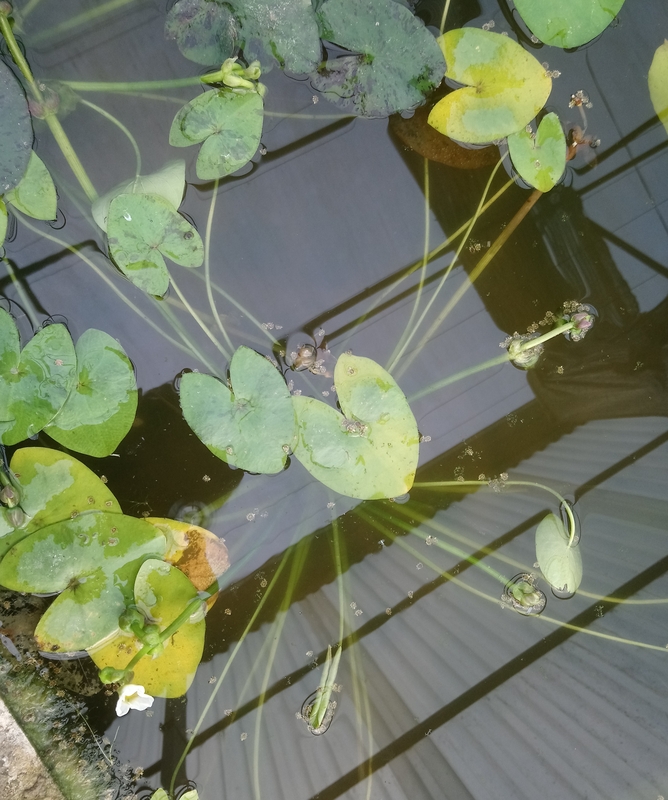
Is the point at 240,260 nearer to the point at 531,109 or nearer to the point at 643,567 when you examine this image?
the point at 531,109

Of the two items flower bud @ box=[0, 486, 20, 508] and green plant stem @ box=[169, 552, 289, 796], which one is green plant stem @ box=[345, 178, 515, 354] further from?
flower bud @ box=[0, 486, 20, 508]

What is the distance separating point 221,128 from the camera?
137cm

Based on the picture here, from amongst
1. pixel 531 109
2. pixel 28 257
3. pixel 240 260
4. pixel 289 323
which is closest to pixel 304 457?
pixel 289 323

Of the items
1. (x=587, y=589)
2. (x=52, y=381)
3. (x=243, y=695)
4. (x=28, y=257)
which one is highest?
(x=28, y=257)

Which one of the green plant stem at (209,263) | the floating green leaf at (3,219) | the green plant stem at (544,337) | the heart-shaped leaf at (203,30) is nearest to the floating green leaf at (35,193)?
the floating green leaf at (3,219)

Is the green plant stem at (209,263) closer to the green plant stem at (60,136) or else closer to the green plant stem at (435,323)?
the green plant stem at (60,136)

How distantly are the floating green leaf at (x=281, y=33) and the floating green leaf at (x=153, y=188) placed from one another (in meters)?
0.42

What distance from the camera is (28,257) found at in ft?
4.74

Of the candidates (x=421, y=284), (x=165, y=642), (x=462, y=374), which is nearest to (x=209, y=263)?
(x=421, y=284)

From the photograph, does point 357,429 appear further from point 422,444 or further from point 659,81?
point 659,81

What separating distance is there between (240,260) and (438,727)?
5.78ft

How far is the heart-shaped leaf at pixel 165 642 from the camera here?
1397mm

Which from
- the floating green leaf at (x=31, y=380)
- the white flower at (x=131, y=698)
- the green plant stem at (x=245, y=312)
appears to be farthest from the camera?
the green plant stem at (x=245, y=312)

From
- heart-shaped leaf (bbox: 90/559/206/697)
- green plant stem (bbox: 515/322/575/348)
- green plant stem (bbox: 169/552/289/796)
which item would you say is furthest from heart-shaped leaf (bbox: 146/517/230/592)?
green plant stem (bbox: 515/322/575/348)
